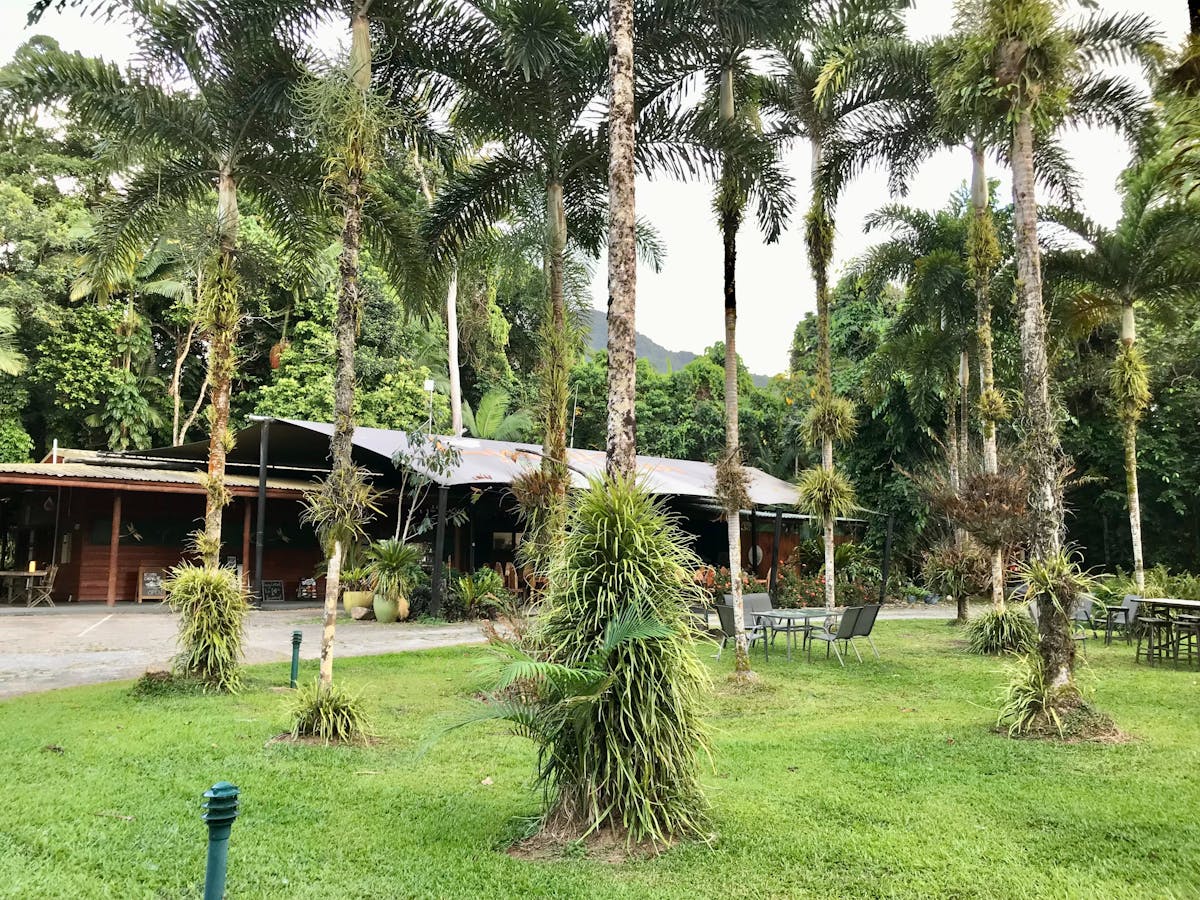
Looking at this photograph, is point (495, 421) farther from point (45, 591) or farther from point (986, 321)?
point (986, 321)

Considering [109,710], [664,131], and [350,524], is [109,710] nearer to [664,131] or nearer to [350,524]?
[350,524]

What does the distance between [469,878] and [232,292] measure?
719 cm

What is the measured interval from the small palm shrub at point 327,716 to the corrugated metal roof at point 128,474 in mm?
8259

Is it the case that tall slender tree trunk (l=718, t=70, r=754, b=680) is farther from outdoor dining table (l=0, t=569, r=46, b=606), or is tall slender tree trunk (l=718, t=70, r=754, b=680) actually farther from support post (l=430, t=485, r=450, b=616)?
outdoor dining table (l=0, t=569, r=46, b=606)

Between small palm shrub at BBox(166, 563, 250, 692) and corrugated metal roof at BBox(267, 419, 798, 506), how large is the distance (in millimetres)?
5561

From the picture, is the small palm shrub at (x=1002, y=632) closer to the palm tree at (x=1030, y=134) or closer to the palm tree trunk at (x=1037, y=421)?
the palm tree at (x=1030, y=134)

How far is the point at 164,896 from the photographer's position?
12.0 feet

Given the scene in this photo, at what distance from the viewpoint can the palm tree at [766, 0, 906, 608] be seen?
11.8 metres

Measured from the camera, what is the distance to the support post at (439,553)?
15.6 metres

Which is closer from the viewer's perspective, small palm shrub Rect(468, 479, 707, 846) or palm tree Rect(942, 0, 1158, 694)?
small palm shrub Rect(468, 479, 707, 846)

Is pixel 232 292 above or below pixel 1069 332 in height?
below

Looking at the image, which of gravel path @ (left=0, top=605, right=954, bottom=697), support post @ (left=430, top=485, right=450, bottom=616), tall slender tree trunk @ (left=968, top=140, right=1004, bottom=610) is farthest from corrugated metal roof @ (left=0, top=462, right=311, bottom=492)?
tall slender tree trunk @ (left=968, top=140, right=1004, bottom=610)

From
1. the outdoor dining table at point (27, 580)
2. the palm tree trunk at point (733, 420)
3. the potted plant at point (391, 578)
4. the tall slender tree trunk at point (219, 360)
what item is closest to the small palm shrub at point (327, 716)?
the tall slender tree trunk at point (219, 360)

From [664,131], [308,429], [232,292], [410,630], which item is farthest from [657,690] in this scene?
[308,429]
